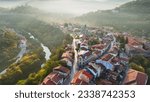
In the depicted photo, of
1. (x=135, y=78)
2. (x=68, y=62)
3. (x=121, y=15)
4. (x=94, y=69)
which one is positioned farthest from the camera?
(x=121, y=15)

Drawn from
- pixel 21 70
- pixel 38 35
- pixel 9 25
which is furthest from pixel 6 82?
pixel 9 25

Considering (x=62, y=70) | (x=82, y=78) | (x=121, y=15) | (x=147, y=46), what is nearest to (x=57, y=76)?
(x=62, y=70)

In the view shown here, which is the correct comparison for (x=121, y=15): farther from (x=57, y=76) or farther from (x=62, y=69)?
(x=57, y=76)

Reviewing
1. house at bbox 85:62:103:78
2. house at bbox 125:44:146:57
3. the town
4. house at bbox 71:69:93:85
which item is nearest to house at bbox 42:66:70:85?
the town

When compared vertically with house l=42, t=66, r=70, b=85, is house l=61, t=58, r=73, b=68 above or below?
above

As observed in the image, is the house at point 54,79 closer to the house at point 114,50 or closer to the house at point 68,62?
the house at point 68,62

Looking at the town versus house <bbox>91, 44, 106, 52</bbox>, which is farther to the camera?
house <bbox>91, 44, 106, 52</bbox>

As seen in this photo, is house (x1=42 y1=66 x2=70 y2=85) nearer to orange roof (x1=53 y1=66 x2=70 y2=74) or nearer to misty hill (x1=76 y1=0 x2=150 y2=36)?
orange roof (x1=53 y1=66 x2=70 y2=74)

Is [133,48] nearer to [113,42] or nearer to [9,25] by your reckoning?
[113,42]
